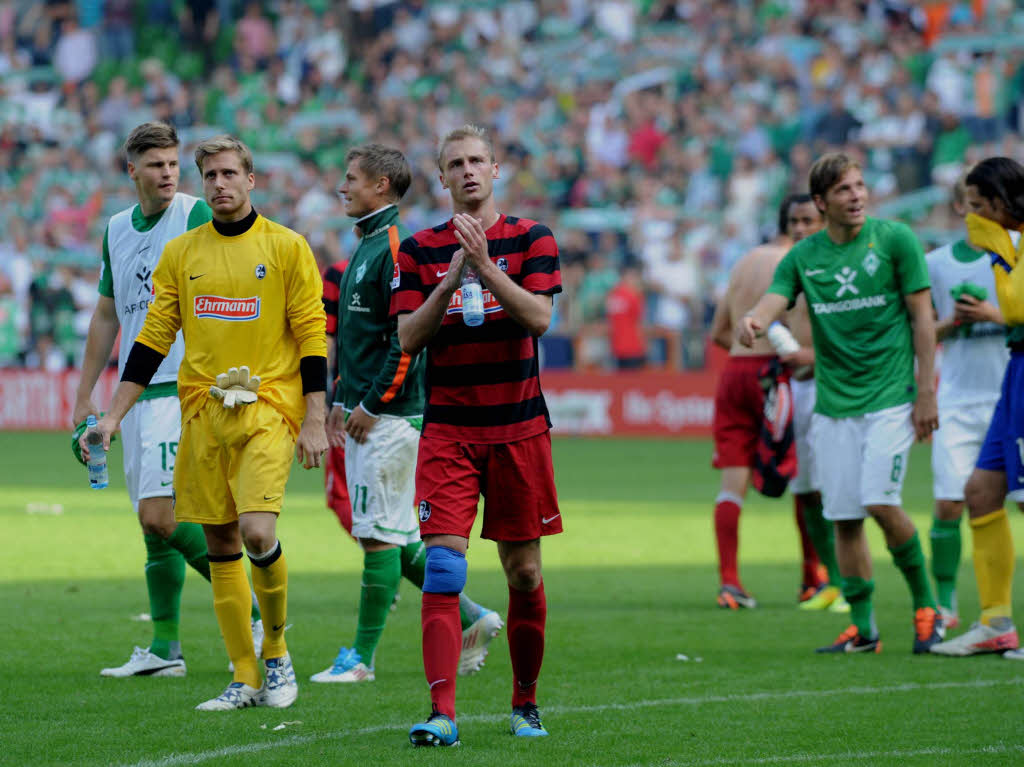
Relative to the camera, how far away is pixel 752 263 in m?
10.3

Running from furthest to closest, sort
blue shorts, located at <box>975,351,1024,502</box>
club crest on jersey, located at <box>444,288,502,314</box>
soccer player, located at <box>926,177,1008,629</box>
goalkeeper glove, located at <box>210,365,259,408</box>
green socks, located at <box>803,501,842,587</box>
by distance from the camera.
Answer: green socks, located at <box>803,501,842,587</box>
soccer player, located at <box>926,177,1008,629</box>
blue shorts, located at <box>975,351,1024,502</box>
goalkeeper glove, located at <box>210,365,259,408</box>
club crest on jersey, located at <box>444,288,502,314</box>

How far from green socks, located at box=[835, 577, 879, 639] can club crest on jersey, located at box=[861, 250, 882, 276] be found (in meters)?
1.53

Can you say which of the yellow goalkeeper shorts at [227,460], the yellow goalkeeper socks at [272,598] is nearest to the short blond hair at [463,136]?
the yellow goalkeeper shorts at [227,460]

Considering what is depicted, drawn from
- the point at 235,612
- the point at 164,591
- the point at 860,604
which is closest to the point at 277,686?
the point at 235,612

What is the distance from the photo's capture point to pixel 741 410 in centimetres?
1034

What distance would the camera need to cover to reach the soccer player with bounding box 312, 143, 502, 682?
24.8 ft

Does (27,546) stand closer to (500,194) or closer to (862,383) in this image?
(862,383)

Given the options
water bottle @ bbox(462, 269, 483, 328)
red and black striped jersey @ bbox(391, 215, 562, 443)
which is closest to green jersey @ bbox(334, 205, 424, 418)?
red and black striped jersey @ bbox(391, 215, 562, 443)

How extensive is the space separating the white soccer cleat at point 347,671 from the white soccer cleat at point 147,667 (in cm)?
64

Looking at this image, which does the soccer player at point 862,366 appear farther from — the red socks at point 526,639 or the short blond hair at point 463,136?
the red socks at point 526,639

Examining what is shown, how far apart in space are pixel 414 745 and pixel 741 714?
1.47 meters

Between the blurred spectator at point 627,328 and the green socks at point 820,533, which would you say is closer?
the green socks at point 820,533

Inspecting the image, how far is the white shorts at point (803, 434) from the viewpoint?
32.4 feet

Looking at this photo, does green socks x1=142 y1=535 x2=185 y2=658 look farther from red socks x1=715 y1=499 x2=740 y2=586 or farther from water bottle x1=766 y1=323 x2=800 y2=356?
red socks x1=715 y1=499 x2=740 y2=586
